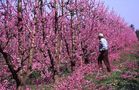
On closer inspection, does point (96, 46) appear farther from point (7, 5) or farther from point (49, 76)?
point (7, 5)

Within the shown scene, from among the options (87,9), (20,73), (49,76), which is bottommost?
(49,76)

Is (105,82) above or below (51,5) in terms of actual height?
below

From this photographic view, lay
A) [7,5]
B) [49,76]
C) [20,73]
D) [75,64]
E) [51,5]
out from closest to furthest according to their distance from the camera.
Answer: [20,73] < [7,5] < [51,5] < [49,76] < [75,64]

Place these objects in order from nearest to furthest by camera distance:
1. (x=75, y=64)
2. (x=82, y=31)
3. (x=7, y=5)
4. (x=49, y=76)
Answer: (x=7, y=5) < (x=49, y=76) < (x=75, y=64) < (x=82, y=31)

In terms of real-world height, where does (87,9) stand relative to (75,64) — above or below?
above

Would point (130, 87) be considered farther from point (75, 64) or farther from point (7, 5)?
point (75, 64)

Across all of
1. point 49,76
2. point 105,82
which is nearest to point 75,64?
point 49,76

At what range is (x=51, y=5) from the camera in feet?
67.5

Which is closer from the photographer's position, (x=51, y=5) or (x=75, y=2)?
(x=51, y=5)

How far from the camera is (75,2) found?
2588 cm

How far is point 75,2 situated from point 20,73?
39.3 feet

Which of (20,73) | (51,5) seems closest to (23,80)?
(20,73)

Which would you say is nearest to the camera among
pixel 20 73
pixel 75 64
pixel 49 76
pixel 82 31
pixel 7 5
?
pixel 20 73

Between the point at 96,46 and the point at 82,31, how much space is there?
177cm
